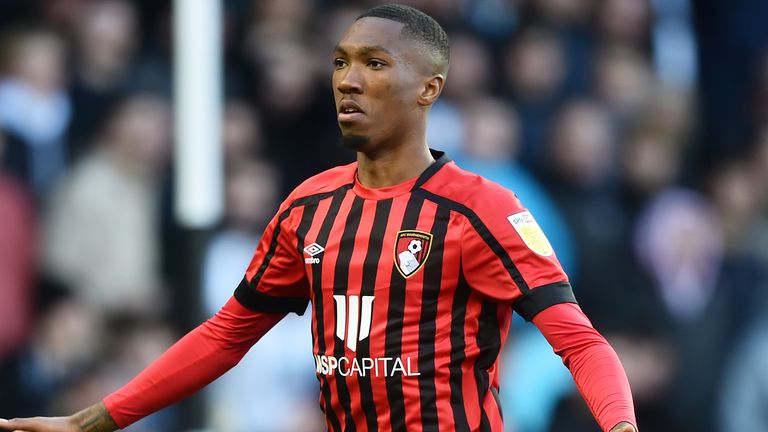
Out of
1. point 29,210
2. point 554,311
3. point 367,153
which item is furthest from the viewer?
point 29,210

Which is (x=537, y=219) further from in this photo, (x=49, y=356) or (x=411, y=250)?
(x=411, y=250)

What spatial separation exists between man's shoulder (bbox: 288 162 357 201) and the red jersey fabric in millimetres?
127

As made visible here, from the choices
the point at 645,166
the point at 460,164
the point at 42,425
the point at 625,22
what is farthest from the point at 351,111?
the point at 625,22

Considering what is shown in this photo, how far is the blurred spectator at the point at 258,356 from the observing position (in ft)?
22.8

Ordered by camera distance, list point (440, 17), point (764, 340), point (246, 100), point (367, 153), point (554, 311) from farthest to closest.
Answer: point (764, 340), point (440, 17), point (246, 100), point (367, 153), point (554, 311)

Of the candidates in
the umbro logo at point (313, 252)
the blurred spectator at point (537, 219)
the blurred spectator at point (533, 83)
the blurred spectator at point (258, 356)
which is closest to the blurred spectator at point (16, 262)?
the blurred spectator at point (258, 356)

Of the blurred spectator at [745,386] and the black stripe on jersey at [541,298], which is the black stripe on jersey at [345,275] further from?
the blurred spectator at [745,386]

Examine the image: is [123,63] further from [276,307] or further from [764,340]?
[764,340]

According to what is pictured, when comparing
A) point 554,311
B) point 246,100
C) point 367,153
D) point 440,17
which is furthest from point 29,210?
point 554,311

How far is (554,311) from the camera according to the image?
3561 millimetres

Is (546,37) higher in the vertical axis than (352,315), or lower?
higher

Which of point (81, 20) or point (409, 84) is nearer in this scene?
point (409, 84)

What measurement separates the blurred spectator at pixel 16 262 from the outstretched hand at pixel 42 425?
8.80ft

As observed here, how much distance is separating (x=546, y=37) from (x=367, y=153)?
14.7 feet
